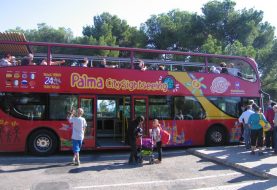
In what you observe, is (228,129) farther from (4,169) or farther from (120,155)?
(4,169)

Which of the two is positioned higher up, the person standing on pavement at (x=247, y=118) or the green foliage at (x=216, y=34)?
the green foliage at (x=216, y=34)

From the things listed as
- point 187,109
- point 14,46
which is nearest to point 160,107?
point 187,109

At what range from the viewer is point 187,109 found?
15.5m

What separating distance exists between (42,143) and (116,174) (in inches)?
166

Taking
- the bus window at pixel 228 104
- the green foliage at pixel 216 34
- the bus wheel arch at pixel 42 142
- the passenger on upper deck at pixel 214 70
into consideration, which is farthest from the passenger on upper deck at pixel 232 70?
the green foliage at pixel 216 34

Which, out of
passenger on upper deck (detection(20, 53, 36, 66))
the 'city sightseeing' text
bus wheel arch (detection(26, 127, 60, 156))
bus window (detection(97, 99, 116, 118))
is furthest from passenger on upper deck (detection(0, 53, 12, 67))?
bus window (detection(97, 99, 116, 118))

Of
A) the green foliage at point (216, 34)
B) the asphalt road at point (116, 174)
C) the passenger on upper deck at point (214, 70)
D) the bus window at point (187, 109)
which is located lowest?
the asphalt road at point (116, 174)

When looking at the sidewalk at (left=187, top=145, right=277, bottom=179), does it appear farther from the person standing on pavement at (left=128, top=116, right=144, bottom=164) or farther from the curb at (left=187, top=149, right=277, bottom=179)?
the person standing on pavement at (left=128, top=116, right=144, bottom=164)

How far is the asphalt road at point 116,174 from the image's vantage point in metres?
8.78

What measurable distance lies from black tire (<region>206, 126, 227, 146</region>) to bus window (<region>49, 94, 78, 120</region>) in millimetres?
5721

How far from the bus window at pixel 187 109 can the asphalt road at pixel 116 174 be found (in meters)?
2.63

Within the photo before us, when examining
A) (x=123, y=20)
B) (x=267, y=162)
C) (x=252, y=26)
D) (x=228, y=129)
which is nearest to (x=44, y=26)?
(x=123, y=20)

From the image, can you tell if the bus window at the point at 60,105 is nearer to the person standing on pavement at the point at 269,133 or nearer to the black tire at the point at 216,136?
the black tire at the point at 216,136

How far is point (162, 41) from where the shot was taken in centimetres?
3991
